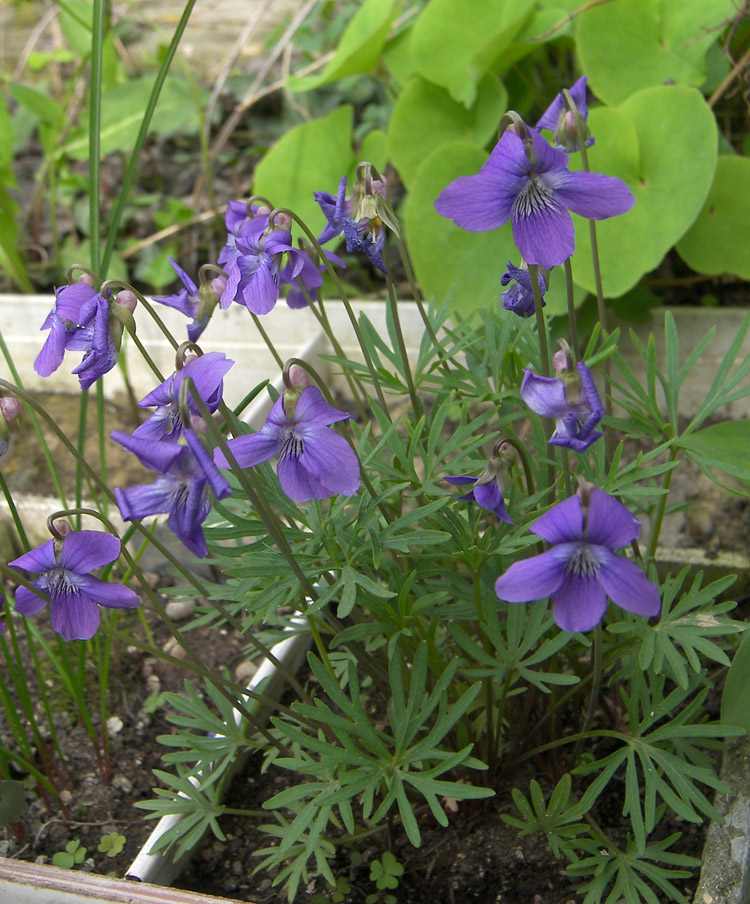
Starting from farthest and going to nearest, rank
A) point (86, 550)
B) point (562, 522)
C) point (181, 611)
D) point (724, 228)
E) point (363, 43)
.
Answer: point (363, 43)
point (724, 228)
point (181, 611)
point (86, 550)
point (562, 522)

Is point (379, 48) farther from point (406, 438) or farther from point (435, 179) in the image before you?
point (406, 438)

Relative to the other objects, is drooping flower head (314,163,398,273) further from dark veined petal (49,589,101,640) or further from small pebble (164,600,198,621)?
small pebble (164,600,198,621)

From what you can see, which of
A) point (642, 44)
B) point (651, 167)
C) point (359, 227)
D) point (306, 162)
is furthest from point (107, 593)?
point (642, 44)

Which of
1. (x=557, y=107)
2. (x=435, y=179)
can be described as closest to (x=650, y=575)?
(x=557, y=107)

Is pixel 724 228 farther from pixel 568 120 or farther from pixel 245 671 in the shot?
pixel 245 671

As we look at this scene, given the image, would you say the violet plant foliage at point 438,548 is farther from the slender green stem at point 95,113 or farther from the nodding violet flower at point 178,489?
the slender green stem at point 95,113
